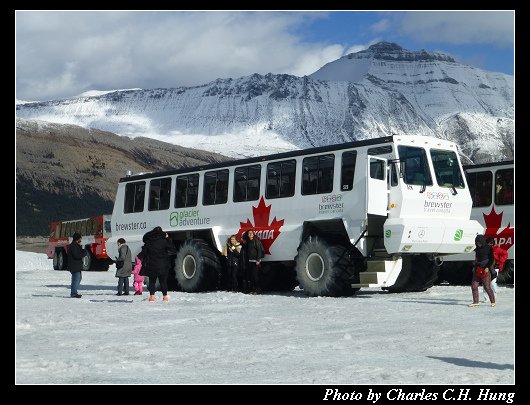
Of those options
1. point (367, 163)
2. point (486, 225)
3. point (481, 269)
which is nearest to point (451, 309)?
point (481, 269)

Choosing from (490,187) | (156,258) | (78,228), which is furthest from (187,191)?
(78,228)

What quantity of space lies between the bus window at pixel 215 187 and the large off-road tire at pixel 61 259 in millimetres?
25510

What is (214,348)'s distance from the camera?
35.0ft

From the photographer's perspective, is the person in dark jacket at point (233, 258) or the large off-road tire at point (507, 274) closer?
the person in dark jacket at point (233, 258)

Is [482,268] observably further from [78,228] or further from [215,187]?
[78,228]

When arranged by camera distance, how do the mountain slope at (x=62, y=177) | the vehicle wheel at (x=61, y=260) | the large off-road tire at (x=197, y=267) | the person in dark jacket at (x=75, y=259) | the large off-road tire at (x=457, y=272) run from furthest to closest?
1. the mountain slope at (x=62, y=177)
2. the vehicle wheel at (x=61, y=260)
3. the large off-road tire at (x=457, y=272)
4. the large off-road tire at (x=197, y=267)
5. the person in dark jacket at (x=75, y=259)

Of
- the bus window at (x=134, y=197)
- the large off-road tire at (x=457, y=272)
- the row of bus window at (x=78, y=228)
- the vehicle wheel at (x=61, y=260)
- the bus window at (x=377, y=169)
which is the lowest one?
the vehicle wheel at (x=61, y=260)

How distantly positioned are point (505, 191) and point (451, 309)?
8.08 metres

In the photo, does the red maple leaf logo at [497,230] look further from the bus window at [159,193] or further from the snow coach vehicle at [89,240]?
the snow coach vehicle at [89,240]

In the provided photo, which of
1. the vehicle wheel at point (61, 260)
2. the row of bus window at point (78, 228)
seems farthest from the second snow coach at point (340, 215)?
the vehicle wheel at point (61, 260)

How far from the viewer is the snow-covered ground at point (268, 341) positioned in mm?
8625

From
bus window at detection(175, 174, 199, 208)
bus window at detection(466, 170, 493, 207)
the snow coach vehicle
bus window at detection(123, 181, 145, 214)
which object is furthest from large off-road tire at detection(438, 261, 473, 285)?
the snow coach vehicle
